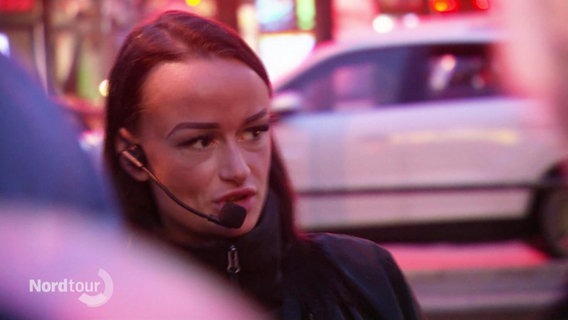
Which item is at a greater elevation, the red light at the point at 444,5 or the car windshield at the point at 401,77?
the red light at the point at 444,5

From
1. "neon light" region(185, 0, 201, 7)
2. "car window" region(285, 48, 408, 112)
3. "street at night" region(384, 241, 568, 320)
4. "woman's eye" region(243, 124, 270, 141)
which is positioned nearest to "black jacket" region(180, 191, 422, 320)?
"woman's eye" region(243, 124, 270, 141)

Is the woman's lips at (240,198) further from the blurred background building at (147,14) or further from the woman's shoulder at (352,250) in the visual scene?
the blurred background building at (147,14)

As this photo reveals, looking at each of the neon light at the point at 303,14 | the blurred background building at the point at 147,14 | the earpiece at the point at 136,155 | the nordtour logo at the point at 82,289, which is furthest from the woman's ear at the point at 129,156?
the neon light at the point at 303,14

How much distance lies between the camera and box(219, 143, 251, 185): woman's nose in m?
1.89

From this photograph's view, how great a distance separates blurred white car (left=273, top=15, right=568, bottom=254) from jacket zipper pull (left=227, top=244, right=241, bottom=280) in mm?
6333

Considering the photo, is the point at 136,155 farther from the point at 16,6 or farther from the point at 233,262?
the point at 16,6

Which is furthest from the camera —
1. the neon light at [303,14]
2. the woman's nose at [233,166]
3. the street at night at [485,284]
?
the neon light at [303,14]

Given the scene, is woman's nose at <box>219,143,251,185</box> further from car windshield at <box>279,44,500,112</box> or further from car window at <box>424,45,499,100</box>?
car window at <box>424,45,499,100</box>

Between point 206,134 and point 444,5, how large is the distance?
21.8 feet

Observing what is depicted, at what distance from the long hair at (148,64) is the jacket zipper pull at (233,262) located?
0.17 metres

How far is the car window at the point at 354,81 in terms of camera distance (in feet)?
27.3

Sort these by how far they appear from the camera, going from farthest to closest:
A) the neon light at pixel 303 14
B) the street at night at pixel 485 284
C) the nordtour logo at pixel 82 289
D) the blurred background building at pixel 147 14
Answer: the neon light at pixel 303 14 < the blurred background building at pixel 147 14 < the street at night at pixel 485 284 < the nordtour logo at pixel 82 289

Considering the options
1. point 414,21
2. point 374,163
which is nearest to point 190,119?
point 374,163

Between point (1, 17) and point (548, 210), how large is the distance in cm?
563
